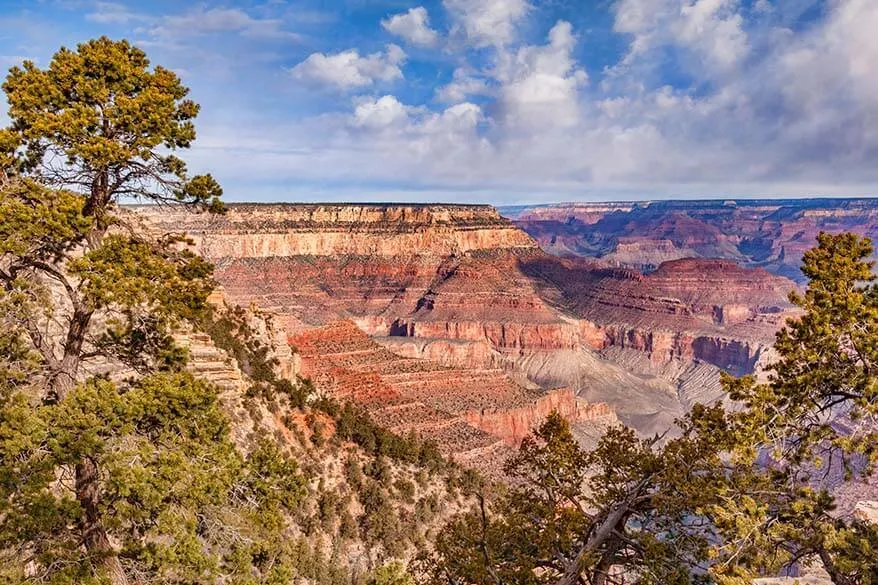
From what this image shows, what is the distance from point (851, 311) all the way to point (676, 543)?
516 cm

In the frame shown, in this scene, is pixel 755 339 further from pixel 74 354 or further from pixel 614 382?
pixel 74 354

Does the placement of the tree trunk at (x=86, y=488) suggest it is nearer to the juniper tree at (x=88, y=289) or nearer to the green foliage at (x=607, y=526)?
the juniper tree at (x=88, y=289)

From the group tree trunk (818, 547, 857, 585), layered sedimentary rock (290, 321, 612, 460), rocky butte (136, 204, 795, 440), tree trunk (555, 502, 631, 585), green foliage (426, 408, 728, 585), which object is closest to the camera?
tree trunk (818, 547, 857, 585)

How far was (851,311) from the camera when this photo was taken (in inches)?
405

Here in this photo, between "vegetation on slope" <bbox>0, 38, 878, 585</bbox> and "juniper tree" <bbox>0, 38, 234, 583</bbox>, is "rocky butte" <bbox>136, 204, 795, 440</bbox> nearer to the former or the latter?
"vegetation on slope" <bbox>0, 38, 878, 585</bbox>

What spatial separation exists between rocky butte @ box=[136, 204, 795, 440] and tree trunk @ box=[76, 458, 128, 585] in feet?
254

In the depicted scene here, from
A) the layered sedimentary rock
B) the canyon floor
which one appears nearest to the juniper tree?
the layered sedimentary rock

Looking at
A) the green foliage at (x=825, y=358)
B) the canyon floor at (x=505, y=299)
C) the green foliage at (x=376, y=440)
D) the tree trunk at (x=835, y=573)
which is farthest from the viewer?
the canyon floor at (x=505, y=299)

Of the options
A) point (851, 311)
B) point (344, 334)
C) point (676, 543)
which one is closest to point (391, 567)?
point (676, 543)

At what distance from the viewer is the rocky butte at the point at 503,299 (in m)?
118

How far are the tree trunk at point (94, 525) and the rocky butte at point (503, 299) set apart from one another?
77.3 meters

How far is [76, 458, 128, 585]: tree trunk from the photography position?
969 cm

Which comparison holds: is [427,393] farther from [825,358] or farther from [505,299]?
[505,299]

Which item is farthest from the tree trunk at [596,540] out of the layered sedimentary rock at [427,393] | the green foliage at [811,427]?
the layered sedimentary rock at [427,393]
